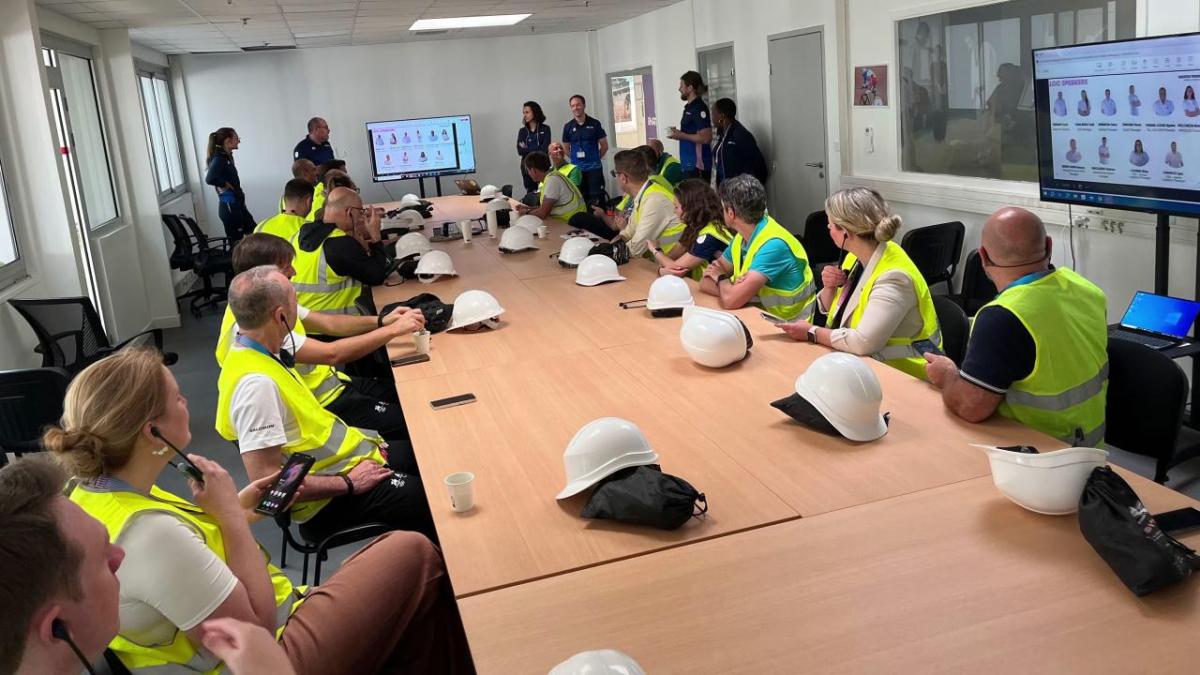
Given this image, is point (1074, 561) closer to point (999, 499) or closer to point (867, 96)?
point (999, 499)

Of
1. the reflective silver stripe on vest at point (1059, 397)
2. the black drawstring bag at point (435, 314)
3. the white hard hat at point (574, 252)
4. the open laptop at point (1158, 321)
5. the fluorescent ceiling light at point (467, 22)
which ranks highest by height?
the fluorescent ceiling light at point (467, 22)

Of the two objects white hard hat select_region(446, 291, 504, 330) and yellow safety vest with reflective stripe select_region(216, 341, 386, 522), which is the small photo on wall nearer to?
white hard hat select_region(446, 291, 504, 330)

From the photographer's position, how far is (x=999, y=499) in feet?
7.23

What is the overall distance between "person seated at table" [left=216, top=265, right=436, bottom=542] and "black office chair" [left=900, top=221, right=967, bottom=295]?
3.80 metres

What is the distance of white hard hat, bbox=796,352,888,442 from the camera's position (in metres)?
2.59

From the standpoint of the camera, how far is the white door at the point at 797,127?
26.0 feet

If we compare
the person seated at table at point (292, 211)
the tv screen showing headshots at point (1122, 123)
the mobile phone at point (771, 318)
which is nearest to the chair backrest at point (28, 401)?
the person seated at table at point (292, 211)

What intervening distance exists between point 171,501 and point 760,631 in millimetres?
1248

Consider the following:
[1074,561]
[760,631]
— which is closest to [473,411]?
[760,631]

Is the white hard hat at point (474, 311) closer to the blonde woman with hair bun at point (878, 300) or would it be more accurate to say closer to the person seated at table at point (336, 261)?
the person seated at table at point (336, 261)

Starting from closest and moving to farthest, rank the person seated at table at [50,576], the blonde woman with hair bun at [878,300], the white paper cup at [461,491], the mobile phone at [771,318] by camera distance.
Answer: the person seated at table at [50,576] < the white paper cup at [461,491] < the blonde woman with hair bun at [878,300] < the mobile phone at [771,318]

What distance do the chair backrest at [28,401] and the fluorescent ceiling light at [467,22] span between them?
7.83 m

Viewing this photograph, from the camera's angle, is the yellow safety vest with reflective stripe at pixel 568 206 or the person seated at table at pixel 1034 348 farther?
the yellow safety vest with reflective stripe at pixel 568 206

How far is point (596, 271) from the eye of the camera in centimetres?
511
